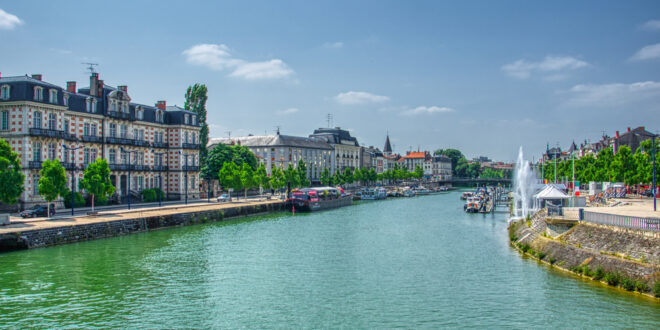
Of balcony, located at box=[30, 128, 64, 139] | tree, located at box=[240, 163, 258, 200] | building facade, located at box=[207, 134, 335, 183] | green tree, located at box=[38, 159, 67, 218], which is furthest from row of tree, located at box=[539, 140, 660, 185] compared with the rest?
balcony, located at box=[30, 128, 64, 139]

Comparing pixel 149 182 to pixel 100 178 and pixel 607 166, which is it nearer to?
pixel 100 178

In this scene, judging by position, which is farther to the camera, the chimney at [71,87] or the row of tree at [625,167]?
the chimney at [71,87]

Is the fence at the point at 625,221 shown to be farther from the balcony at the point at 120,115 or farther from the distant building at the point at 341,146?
the distant building at the point at 341,146

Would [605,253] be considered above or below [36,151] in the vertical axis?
below

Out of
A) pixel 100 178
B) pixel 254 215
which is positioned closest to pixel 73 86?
pixel 100 178

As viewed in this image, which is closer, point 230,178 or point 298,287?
point 298,287

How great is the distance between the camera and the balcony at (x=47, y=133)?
174 ft

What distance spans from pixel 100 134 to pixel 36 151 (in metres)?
11.8

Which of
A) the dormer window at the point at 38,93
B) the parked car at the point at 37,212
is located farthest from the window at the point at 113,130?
the parked car at the point at 37,212

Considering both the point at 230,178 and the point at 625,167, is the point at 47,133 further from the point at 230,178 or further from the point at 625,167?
the point at 625,167

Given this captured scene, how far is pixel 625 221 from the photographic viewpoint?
93.7 ft

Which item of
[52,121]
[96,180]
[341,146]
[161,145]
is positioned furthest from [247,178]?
[341,146]

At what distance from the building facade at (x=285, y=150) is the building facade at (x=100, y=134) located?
38.1 metres

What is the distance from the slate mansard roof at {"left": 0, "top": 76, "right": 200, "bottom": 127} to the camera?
173 feet
